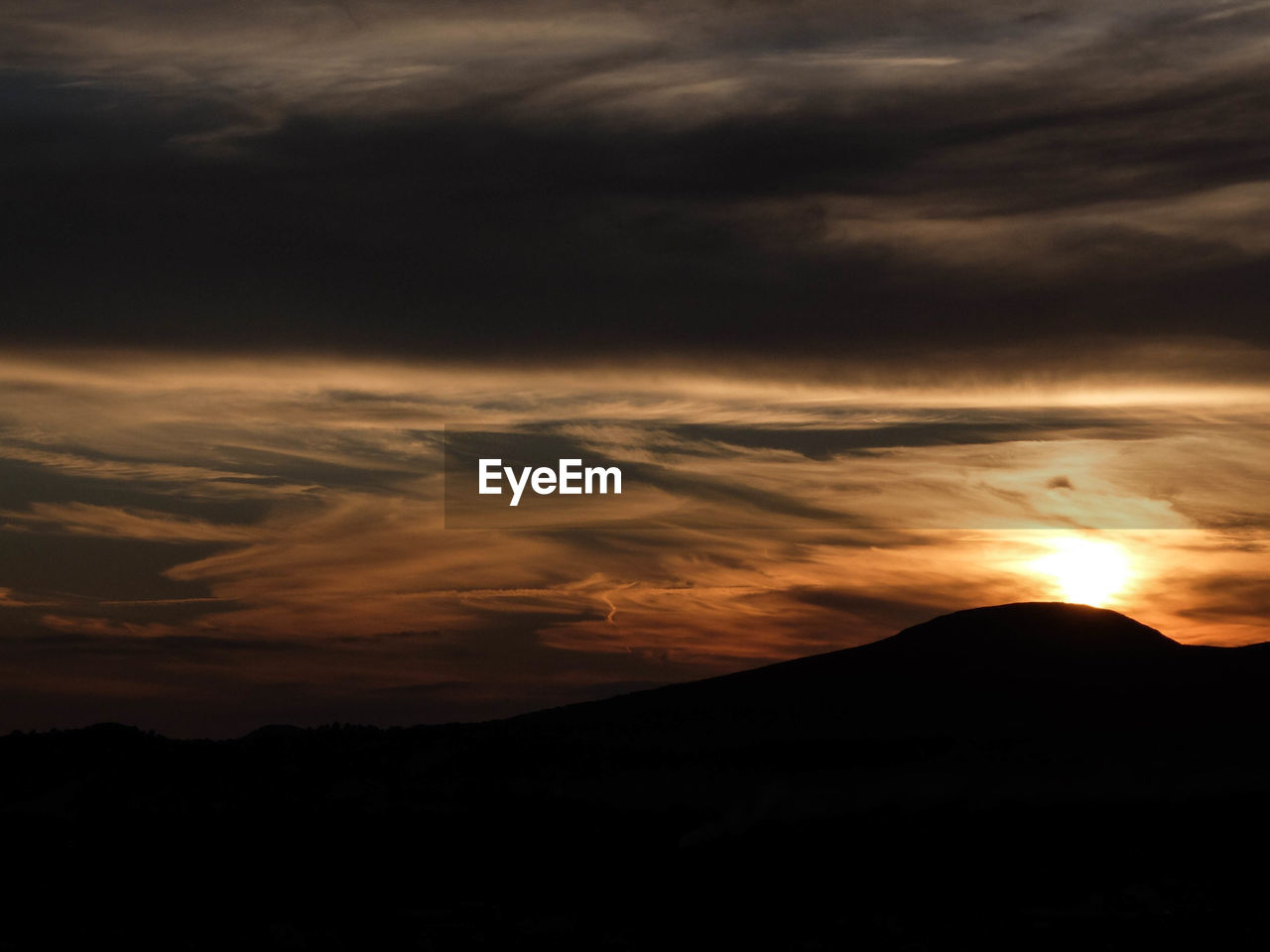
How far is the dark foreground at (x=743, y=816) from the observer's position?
5672cm

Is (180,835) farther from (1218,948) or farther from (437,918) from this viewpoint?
(1218,948)

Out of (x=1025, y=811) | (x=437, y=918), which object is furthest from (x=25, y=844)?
(x=1025, y=811)

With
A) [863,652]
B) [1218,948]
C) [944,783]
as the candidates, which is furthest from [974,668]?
[1218,948]

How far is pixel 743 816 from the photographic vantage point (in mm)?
72062

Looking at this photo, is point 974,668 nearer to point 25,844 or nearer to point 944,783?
point 944,783

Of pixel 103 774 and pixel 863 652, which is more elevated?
pixel 863 652

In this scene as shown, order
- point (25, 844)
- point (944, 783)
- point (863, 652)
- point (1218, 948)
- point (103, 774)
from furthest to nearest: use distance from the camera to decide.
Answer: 1. point (863, 652)
2. point (103, 774)
3. point (25, 844)
4. point (944, 783)
5. point (1218, 948)

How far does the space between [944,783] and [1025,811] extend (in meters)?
4.63

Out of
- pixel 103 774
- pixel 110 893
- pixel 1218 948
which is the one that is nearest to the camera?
pixel 1218 948

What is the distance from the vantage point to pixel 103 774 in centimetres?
9388

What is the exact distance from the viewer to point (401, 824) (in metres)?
78.2

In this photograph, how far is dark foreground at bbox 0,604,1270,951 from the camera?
56.7m

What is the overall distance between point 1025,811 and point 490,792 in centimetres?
2899

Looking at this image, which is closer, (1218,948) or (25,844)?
(1218,948)
